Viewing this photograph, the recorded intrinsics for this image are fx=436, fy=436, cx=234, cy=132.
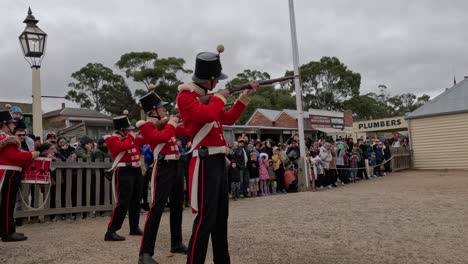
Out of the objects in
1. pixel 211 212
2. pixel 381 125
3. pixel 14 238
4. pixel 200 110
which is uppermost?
pixel 381 125

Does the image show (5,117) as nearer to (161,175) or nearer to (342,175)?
(161,175)

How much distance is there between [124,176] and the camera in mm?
6750

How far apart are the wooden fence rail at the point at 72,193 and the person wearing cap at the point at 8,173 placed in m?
1.77

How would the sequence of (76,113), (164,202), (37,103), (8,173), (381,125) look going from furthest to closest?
(76,113) → (381,125) → (37,103) → (8,173) → (164,202)

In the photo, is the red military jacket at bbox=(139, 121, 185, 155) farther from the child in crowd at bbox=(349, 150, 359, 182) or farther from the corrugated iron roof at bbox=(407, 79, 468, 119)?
the corrugated iron roof at bbox=(407, 79, 468, 119)

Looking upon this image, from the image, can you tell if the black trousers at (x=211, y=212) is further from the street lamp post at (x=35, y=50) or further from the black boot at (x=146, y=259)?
Result: the street lamp post at (x=35, y=50)

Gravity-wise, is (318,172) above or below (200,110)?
below

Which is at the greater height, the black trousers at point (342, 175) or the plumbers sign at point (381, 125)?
the plumbers sign at point (381, 125)

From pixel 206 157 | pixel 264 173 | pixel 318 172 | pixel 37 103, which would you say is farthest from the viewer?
pixel 318 172

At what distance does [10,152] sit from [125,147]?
1.68 metres

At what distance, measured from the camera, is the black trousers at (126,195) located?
6578mm

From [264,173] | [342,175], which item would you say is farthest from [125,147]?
[342,175]

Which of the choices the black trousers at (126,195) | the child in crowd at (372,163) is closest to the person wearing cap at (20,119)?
the black trousers at (126,195)

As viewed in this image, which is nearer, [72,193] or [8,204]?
[8,204]
